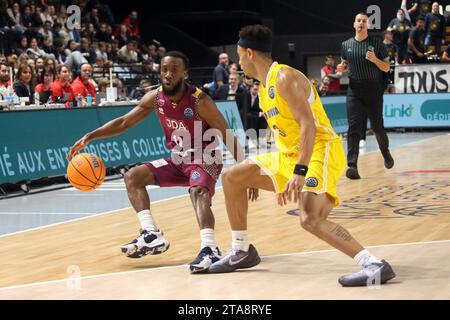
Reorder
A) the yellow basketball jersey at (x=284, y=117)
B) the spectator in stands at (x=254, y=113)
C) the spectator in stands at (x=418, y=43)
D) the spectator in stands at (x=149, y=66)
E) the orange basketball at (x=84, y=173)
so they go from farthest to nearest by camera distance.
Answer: the spectator in stands at (x=418, y=43) < the spectator in stands at (x=149, y=66) < the spectator in stands at (x=254, y=113) < the orange basketball at (x=84, y=173) < the yellow basketball jersey at (x=284, y=117)

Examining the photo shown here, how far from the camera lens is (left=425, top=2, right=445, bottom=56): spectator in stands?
27098 mm

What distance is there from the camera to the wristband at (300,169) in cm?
612

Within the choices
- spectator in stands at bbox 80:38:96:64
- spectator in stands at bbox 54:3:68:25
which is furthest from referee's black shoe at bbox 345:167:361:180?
spectator in stands at bbox 54:3:68:25

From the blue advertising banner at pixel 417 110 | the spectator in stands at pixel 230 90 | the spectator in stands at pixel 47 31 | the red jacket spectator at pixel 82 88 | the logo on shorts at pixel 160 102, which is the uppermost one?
the logo on shorts at pixel 160 102

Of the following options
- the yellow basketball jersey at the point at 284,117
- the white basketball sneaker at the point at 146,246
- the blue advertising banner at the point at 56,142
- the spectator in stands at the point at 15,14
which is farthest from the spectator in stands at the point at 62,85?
the yellow basketball jersey at the point at 284,117

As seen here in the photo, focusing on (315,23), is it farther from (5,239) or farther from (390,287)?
(390,287)

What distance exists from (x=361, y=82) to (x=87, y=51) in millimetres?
11063

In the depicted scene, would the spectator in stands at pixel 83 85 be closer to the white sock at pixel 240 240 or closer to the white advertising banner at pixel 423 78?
the white sock at pixel 240 240

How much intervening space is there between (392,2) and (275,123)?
26.9m

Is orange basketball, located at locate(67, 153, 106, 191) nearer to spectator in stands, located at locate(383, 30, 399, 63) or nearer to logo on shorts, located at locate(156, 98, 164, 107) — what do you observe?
logo on shorts, located at locate(156, 98, 164, 107)

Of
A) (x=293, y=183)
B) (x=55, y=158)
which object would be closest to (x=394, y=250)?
(x=293, y=183)

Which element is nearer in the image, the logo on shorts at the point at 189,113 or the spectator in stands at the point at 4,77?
the logo on shorts at the point at 189,113

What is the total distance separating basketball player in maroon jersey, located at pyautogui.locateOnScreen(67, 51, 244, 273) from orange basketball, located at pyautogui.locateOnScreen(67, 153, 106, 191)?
31 cm

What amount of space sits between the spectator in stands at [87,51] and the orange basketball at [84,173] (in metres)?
14.7
